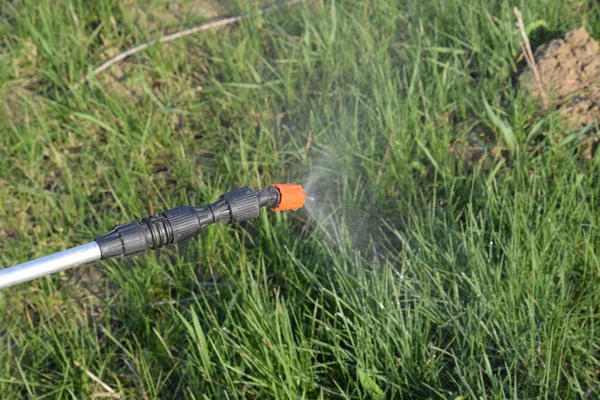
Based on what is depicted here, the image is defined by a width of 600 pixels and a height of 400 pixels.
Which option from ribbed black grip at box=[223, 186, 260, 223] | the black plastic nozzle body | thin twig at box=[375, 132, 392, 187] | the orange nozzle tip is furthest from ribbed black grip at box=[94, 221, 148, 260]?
thin twig at box=[375, 132, 392, 187]

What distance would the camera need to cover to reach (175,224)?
182 centimetres

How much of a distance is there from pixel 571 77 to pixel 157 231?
5.72 feet

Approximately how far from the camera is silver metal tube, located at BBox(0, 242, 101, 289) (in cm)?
163

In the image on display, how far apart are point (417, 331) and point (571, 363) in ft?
1.37

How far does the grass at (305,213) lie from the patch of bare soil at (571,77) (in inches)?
3.5

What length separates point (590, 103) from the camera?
8.92 feet

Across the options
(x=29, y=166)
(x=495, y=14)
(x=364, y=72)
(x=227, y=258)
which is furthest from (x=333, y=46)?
(x=29, y=166)

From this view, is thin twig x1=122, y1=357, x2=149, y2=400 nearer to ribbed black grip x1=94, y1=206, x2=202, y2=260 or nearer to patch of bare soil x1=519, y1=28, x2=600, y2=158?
ribbed black grip x1=94, y1=206, x2=202, y2=260

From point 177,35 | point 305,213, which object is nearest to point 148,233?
point 305,213

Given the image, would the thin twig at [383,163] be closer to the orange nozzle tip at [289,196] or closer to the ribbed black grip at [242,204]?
the orange nozzle tip at [289,196]

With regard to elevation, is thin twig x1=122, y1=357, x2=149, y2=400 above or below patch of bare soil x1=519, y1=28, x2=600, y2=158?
below

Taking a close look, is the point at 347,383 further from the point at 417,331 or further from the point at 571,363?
the point at 571,363

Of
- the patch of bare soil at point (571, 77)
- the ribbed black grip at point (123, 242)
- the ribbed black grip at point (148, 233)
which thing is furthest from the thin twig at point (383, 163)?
the ribbed black grip at point (123, 242)

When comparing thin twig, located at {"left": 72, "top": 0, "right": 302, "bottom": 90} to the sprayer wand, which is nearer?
the sprayer wand
